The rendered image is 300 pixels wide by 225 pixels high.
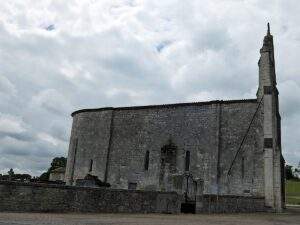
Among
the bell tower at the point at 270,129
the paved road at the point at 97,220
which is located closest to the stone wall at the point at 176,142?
the bell tower at the point at 270,129

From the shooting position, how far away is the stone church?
90.8ft

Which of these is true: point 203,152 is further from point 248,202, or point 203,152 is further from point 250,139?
point 248,202

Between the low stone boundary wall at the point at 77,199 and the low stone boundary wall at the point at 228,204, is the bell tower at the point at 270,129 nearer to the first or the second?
the low stone boundary wall at the point at 228,204

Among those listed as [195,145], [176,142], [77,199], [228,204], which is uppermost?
[176,142]

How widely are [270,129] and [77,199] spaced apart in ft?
57.8

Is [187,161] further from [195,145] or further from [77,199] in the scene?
[77,199]

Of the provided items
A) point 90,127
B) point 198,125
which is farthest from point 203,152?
point 90,127

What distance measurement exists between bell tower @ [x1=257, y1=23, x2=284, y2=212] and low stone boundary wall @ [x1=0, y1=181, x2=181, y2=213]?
10.6m

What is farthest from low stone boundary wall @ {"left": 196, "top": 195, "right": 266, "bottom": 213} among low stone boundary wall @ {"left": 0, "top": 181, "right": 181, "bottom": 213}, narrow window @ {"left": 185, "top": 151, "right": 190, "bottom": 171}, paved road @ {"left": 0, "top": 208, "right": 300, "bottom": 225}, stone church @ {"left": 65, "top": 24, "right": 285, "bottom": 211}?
narrow window @ {"left": 185, "top": 151, "right": 190, "bottom": 171}

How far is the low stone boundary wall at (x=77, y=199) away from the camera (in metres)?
12.8

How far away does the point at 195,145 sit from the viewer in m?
30.9

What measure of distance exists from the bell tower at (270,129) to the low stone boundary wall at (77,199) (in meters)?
10.6

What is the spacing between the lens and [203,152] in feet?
99.5

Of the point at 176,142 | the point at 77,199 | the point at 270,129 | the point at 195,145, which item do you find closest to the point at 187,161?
the point at 195,145
